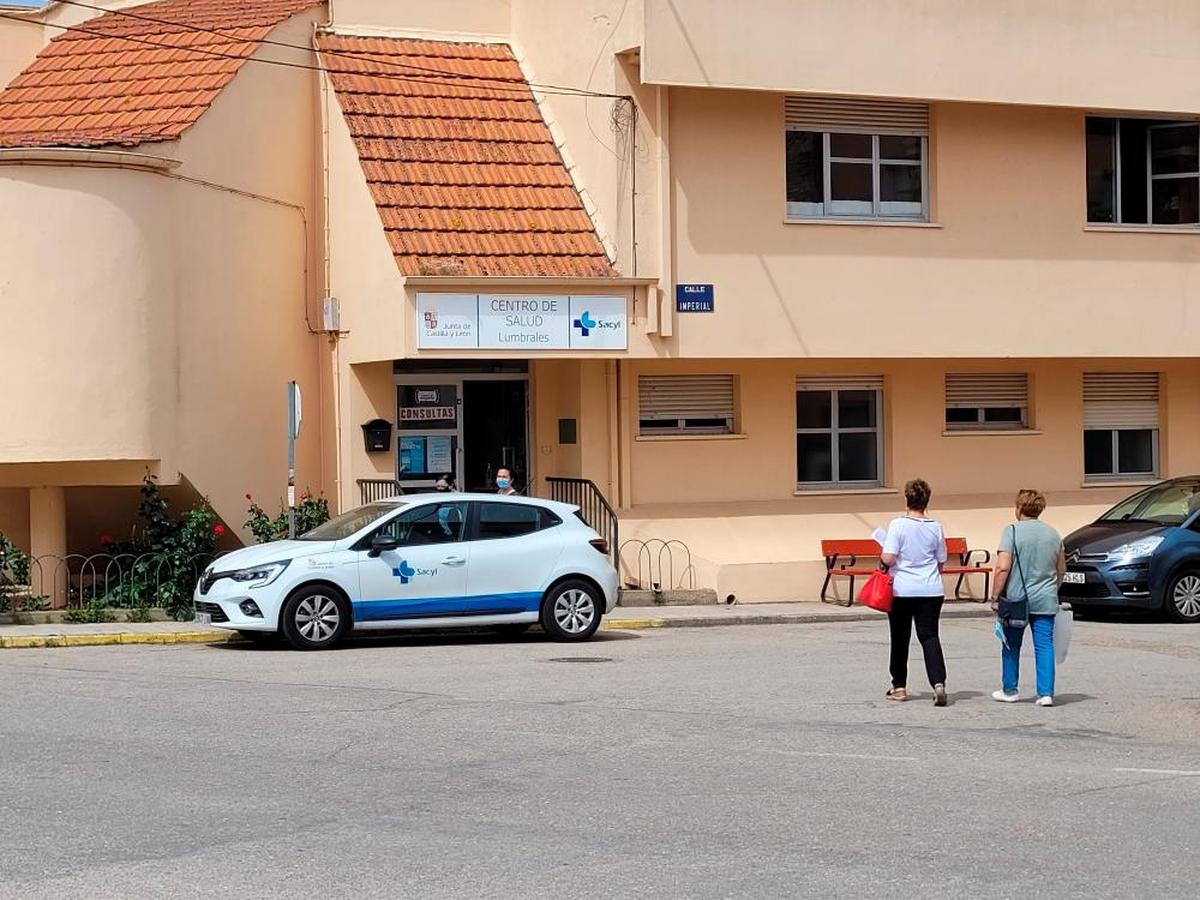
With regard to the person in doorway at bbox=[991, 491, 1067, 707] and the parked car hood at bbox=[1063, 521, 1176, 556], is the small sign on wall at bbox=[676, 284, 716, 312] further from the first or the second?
the person in doorway at bbox=[991, 491, 1067, 707]

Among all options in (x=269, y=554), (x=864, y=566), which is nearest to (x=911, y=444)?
(x=864, y=566)

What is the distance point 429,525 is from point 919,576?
19.1 ft

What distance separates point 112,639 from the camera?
1797 centimetres

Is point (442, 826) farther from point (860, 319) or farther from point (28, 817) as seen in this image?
point (860, 319)

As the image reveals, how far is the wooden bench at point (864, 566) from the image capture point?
21.8 meters

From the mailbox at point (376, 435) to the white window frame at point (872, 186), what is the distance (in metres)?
5.80

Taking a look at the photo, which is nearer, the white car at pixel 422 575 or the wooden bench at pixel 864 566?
the white car at pixel 422 575

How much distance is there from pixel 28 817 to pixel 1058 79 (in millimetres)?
18117

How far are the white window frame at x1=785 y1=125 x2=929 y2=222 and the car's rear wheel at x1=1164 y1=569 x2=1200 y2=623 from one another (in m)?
5.88

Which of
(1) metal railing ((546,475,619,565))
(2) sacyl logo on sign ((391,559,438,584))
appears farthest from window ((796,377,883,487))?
(2) sacyl logo on sign ((391,559,438,584))

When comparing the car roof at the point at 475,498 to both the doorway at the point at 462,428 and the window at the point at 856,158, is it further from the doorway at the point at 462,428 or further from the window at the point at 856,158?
the window at the point at 856,158

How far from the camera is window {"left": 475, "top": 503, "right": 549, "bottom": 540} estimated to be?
17.3 meters

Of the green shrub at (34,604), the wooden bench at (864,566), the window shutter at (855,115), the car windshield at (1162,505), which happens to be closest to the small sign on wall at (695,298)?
the window shutter at (855,115)

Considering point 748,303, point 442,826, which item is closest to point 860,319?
point 748,303
